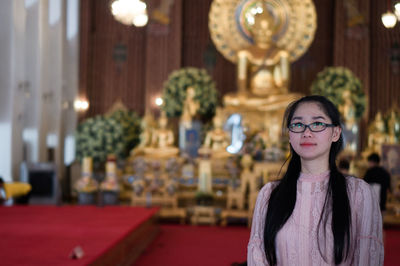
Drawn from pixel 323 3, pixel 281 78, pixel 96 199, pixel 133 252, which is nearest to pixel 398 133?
pixel 281 78

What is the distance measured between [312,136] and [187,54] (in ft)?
31.0

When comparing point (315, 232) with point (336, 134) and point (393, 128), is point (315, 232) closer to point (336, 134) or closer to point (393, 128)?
point (336, 134)

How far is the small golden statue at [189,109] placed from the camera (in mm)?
8234

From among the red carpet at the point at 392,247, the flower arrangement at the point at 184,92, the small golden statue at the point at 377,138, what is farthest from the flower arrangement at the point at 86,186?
the small golden statue at the point at 377,138

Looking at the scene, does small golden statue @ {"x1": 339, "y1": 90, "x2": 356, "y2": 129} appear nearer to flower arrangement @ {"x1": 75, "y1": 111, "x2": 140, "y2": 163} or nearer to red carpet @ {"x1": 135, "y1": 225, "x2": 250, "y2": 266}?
red carpet @ {"x1": 135, "y1": 225, "x2": 250, "y2": 266}

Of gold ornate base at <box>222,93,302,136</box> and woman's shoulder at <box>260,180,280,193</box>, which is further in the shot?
gold ornate base at <box>222,93,302,136</box>

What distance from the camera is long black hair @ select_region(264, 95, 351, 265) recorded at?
1.35 meters

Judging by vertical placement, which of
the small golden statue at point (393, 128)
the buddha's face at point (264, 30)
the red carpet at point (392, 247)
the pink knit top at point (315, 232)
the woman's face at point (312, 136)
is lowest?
the red carpet at point (392, 247)

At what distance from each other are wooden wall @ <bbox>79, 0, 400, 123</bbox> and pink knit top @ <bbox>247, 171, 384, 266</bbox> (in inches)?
352

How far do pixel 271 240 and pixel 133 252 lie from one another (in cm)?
306

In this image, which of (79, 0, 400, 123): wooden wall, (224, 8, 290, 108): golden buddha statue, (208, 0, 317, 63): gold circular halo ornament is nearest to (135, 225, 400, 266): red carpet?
(224, 8, 290, 108): golden buddha statue

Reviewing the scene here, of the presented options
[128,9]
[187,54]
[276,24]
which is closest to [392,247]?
[128,9]

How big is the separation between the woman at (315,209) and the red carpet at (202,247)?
2.77m

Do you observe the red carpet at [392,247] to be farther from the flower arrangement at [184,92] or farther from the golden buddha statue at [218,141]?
the flower arrangement at [184,92]
